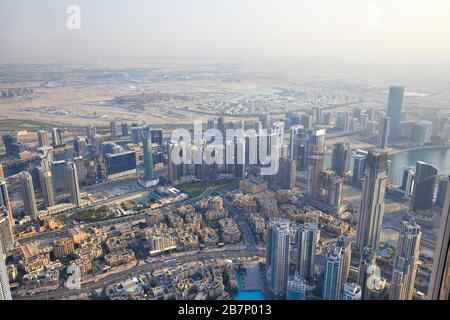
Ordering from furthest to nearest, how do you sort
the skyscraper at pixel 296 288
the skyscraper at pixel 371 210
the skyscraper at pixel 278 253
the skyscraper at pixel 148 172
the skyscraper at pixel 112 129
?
the skyscraper at pixel 112 129 → the skyscraper at pixel 148 172 → the skyscraper at pixel 371 210 → the skyscraper at pixel 278 253 → the skyscraper at pixel 296 288

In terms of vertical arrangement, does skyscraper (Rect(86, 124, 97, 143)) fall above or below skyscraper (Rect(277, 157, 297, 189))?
above

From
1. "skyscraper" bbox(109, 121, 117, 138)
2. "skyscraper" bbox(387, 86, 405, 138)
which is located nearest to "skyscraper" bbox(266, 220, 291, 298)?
"skyscraper" bbox(387, 86, 405, 138)

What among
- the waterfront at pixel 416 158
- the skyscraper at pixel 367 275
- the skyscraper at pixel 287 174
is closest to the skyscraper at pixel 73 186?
the skyscraper at pixel 287 174

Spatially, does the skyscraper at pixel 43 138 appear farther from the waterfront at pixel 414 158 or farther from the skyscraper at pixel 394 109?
the skyscraper at pixel 394 109

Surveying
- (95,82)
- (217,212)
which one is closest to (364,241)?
(217,212)

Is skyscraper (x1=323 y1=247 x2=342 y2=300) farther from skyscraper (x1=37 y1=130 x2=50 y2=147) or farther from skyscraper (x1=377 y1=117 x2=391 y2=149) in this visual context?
skyscraper (x1=37 y1=130 x2=50 y2=147)
